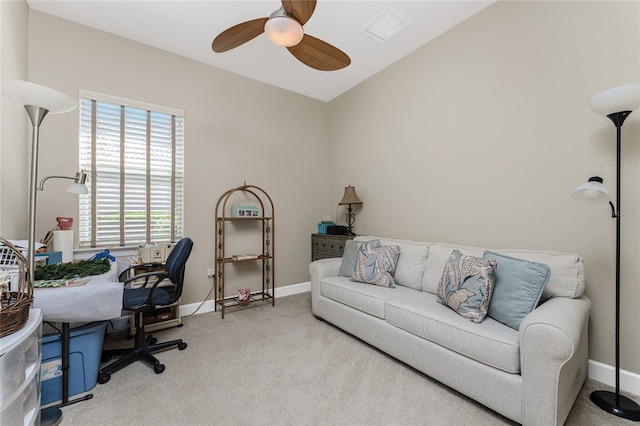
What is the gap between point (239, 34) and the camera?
1933 millimetres

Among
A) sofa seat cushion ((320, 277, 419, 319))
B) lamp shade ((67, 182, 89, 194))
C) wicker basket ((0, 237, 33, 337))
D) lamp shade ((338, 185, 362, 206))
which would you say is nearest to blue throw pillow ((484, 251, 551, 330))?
sofa seat cushion ((320, 277, 419, 319))

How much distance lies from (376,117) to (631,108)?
2446mm

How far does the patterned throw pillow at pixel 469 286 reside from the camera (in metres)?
1.85

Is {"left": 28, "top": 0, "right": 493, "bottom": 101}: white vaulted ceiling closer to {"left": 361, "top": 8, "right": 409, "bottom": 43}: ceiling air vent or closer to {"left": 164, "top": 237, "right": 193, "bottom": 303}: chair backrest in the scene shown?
{"left": 361, "top": 8, "right": 409, "bottom": 43}: ceiling air vent

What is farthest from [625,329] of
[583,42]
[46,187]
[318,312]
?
[46,187]

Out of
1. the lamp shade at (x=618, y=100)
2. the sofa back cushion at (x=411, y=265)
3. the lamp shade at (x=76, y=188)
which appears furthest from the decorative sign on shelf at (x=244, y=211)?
the lamp shade at (x=618, y=100)

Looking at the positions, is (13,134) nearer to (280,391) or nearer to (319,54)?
→ (319,54)

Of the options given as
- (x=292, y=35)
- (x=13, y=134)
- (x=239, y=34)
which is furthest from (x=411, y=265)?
(x=13, y=134)

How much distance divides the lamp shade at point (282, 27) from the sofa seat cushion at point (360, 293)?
2.08m

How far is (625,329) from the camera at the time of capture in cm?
185

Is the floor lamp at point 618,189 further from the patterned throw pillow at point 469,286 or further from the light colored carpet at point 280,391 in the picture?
the patterned throw pillow at point 469,286

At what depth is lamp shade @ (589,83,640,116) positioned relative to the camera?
1503 millimetres

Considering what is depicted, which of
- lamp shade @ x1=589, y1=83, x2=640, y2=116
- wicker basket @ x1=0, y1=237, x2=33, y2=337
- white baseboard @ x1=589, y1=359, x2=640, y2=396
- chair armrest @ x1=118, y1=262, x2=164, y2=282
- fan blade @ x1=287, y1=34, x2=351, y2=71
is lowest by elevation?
white baseboard @ x1=589, y1=359, x2=640, y2=396

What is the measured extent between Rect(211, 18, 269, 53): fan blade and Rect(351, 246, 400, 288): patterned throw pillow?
7.10 ft
